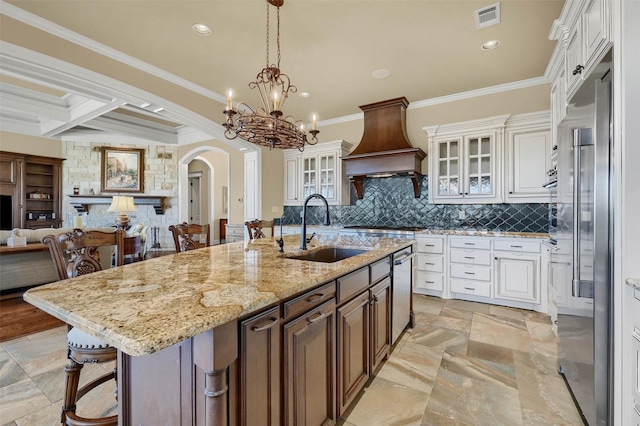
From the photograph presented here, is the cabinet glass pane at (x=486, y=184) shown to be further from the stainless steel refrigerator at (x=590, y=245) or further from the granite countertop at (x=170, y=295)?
the granite countertop at (x=170, y=295)

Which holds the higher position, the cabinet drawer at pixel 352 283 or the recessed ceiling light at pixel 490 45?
the recessed ceiling light at pixel 490 45

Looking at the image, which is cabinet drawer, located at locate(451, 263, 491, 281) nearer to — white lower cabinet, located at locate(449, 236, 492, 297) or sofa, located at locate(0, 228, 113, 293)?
white lower cabinet, located at locate(449, 236, 492, 297)

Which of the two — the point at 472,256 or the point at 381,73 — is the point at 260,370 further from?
the point at 381,73

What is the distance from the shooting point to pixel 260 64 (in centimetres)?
334

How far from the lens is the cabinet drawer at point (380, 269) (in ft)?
6.15

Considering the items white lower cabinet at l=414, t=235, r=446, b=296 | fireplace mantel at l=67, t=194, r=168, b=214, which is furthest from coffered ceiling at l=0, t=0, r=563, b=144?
fireplace mantel at l=67, t=194, r=168, b=214

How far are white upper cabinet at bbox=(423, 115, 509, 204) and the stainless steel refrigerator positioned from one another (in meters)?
2.15

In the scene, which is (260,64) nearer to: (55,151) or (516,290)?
(516,290)

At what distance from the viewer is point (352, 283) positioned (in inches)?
63.4

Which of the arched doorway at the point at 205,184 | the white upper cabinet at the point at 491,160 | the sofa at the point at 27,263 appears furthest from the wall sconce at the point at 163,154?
the white upper cabinet at the point at 491,160

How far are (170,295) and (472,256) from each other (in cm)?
363

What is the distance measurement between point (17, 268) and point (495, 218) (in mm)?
6342

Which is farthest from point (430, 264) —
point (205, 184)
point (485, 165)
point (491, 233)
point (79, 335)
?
point (205, 184)

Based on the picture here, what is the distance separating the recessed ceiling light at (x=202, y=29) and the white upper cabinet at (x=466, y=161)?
305cm
